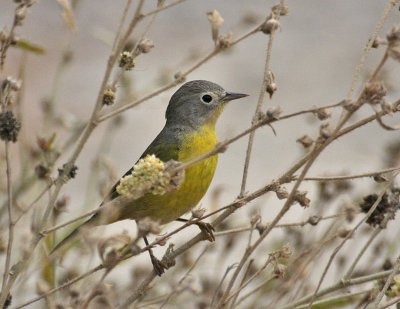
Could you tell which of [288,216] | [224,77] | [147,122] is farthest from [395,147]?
[224,77]

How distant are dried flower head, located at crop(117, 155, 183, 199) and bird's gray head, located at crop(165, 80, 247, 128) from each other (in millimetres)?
2098

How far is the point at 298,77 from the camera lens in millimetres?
9773

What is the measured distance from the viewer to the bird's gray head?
13.9ft

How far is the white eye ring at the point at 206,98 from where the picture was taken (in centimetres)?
428

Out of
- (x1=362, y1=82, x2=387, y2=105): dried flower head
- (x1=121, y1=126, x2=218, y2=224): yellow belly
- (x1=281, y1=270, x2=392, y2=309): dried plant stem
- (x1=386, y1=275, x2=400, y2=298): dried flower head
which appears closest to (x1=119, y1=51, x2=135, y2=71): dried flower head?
(x1=362, y1=82, x2=387, y2=105): dried flower head

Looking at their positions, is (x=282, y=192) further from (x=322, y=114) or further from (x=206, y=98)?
(x=206, y=98)

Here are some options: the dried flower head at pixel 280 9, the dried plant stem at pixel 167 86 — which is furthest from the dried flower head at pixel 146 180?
the dried flower head at pixel 280 9

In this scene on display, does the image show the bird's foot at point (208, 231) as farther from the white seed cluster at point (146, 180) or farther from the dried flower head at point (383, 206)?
the white seed cluster at point (146, 180)

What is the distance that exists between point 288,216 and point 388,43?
451cm

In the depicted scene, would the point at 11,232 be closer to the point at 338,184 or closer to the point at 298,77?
the point at 338,184

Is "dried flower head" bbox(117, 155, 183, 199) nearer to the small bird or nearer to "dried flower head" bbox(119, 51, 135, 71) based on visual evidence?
"dried flower head" bbox(119, 51, 135, 71)

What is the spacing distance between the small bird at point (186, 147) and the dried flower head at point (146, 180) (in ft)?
3.99

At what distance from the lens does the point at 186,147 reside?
4035 mm

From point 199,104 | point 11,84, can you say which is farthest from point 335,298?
point 199,104
